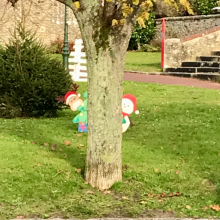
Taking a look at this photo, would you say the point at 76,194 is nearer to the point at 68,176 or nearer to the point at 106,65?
the point at 68,176

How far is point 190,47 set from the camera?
61.3 ft

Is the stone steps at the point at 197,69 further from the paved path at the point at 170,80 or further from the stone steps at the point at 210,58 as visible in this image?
the stone steps at the point at 210,58

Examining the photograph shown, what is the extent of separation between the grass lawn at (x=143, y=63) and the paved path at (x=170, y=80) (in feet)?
4.14

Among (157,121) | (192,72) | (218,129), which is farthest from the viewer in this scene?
(192,72)

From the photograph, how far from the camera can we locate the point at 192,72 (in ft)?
57.5

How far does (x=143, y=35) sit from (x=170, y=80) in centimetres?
1254

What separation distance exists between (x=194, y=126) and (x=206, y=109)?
1948 millimetres

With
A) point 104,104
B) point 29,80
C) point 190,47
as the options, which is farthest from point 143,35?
point 104,104

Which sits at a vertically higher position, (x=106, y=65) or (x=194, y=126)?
(x=106, y=65)

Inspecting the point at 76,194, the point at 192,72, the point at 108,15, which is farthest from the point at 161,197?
the point at 192,72

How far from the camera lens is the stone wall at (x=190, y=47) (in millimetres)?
18141

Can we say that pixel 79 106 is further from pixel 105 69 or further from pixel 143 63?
pixel 143 63

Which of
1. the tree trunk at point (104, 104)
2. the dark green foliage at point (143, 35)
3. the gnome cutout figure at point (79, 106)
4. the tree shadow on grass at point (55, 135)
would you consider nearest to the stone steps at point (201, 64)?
the tree shadow on grass at point (55, 135)

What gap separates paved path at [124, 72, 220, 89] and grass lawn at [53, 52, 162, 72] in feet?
4.14
